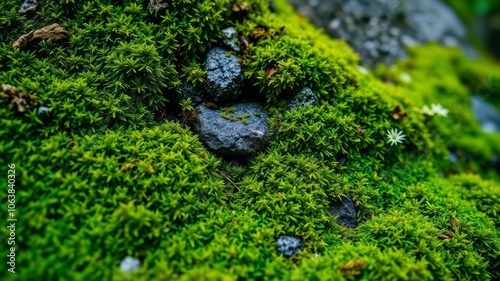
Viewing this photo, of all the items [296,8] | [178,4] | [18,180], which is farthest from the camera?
[296,8]

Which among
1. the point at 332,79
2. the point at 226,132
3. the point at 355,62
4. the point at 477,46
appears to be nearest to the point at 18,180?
the point at 226,132

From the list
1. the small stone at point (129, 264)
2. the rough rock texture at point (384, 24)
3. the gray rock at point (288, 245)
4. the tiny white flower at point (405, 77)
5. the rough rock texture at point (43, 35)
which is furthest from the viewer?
the rough rock texture at point (384, 24)

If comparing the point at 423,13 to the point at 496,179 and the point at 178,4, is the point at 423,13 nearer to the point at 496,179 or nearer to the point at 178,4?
the point at 496,179

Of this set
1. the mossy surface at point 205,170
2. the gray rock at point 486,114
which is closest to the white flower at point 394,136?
the mossy surface at point 205,170

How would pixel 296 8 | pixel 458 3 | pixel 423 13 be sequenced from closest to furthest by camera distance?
1. pixel 296 8
2. pixel 423 13
3. pixel 458 3

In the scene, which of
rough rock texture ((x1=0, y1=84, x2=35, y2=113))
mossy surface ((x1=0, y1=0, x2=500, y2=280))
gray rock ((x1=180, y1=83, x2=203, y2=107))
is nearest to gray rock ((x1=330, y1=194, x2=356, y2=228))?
mossy surface ((x1=0, y1=0, x2=500, y2=280))

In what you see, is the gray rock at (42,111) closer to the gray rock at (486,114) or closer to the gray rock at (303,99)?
the gray rock at (303,99)
